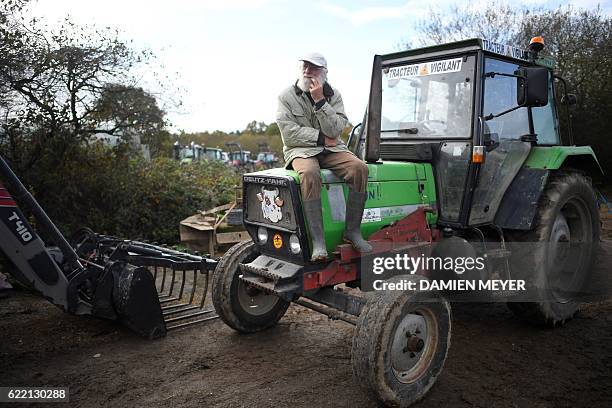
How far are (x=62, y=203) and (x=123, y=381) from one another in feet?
15.5

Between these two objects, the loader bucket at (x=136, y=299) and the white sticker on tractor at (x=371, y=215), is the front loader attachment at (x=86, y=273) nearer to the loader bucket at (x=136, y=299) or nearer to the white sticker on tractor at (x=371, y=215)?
the loader bucket at (x=136, y=299)

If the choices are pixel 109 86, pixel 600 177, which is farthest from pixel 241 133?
pixel 600 177

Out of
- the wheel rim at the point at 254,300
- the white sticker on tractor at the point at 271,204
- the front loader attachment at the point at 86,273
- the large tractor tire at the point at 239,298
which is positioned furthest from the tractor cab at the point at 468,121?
the front loader attachment at the point at 86,273

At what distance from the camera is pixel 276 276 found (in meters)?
3.39

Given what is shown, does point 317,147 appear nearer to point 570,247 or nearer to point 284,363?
point 284,363

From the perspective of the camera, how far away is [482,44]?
3924mm

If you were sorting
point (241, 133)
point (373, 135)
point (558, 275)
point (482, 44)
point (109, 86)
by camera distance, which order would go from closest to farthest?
point (373, 135) → point (482, 44) → point (558, 275) → point (109, 86) → point (241, 133)

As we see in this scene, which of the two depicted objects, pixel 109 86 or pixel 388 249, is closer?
pixel 388 249

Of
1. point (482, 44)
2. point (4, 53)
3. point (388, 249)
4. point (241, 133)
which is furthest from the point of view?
point (241, 133)

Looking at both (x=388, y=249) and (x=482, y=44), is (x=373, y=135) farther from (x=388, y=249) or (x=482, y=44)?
(x=482, y=44)

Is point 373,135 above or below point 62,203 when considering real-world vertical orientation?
above

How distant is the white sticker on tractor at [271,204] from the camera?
3482 millimetres

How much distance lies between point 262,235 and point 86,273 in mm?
1534

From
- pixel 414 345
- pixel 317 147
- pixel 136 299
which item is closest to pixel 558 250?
pixel 414 345
